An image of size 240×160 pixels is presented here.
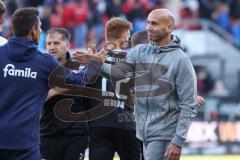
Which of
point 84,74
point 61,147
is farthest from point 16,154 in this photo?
point 61,147

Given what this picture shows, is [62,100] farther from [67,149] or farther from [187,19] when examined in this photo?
[187,19]

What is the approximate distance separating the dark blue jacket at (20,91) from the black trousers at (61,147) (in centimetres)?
198

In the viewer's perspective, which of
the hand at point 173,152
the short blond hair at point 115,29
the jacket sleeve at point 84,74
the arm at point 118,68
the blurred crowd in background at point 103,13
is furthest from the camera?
the blurred crowd in background at point 103,13

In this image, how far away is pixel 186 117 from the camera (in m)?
8.28

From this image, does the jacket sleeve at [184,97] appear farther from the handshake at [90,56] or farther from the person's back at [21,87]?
the person's back at [21,87]

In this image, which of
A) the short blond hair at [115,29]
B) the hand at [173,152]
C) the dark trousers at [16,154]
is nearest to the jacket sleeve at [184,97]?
the hand at [173,152]

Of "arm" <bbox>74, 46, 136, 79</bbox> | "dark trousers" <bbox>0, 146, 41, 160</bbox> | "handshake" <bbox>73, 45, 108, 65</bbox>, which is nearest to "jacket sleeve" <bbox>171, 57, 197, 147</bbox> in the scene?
"arm" <bbox>74, 46, 136, 79</bbox>

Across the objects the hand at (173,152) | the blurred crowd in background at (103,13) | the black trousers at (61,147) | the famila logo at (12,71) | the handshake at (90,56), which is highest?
the blurred crowd in background at (103,13)

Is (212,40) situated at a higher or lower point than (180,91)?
higher

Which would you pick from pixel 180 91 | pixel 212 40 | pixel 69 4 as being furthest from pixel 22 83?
pixel 212 40

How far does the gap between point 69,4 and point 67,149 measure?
590 inches

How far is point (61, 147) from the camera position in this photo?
967 centimetres

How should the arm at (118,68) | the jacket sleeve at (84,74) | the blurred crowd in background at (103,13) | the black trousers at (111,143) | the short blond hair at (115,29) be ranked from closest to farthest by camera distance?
1. the jacket sleeve at (84,74)
2. the arm at (118,68)
3. the black trousers at (111,143)
4. the short blond hair at (115,29)
5. the blurred crowd in background at (103,13)

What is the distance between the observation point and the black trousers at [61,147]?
31.7 feet
